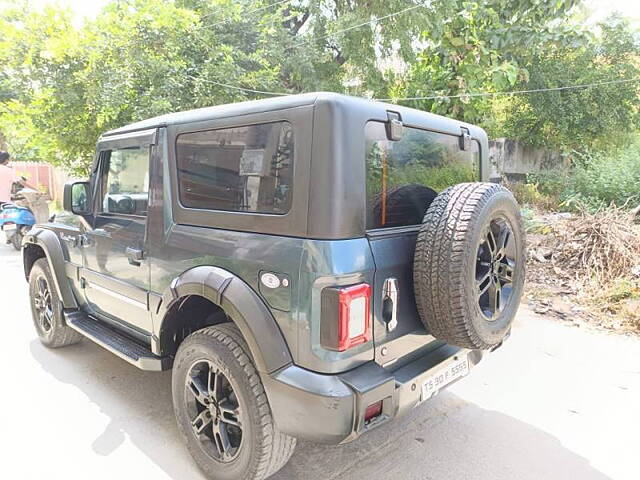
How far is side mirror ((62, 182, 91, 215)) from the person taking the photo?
325 cm

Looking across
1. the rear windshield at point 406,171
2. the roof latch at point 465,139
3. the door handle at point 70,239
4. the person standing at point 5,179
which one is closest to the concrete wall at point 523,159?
the roof latch at point 465,139

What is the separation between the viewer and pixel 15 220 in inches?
310

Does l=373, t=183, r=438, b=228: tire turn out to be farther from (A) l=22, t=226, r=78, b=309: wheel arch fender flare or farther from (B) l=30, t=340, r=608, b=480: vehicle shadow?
(A) l=22, t=226, r=78, b=309: wheel arch fender flare

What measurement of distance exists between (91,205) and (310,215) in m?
2.17

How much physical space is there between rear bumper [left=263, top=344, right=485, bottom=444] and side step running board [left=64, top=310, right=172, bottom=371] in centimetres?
101

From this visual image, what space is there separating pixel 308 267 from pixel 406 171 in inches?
32.0

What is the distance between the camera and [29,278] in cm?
404

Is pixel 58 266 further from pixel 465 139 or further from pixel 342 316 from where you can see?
pixel 465 139

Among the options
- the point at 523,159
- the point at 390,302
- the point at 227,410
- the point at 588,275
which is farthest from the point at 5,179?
the point at 523,159

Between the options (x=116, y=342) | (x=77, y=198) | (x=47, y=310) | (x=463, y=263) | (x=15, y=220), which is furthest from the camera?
(x=15, y=220)

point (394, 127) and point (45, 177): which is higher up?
point (394, 127)

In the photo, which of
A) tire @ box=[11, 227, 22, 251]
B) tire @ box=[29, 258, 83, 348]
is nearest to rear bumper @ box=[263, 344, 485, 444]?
tire @ box=[29, 258, 83, 348]

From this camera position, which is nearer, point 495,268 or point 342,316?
point 342,316

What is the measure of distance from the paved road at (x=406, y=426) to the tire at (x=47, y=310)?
0.14 metres
